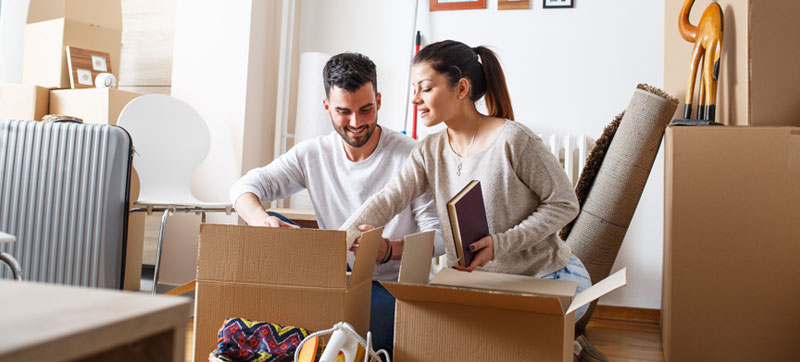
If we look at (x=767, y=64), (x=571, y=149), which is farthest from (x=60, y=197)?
(x=571, y=149)

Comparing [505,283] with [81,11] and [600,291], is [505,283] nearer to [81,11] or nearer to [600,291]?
[600,291]

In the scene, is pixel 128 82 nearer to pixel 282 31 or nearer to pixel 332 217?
pixel 282 31

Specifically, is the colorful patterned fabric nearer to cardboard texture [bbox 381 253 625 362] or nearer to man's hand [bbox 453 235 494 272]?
cardboard texture [bbox 381 253 625 362]

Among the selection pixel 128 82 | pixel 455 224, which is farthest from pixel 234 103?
pixel 455 224

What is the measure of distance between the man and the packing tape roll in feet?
3.98

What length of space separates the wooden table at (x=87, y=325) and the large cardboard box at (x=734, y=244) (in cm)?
134

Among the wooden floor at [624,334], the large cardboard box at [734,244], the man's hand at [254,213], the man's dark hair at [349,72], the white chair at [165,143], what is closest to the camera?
the large cardboard box at [734,244]

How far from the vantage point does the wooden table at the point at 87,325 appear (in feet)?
0.84

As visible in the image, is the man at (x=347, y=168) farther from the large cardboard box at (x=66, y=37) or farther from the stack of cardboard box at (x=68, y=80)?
the large cardboard box at (x=66, y=37)

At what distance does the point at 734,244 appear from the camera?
1.36m

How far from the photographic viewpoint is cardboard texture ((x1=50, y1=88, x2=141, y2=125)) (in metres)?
2.43

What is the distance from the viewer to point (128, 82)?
9.56 feet

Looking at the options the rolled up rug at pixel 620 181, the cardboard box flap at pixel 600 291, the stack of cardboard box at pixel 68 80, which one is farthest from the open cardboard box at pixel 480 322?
the stack of cardboard box at pixel 68 80

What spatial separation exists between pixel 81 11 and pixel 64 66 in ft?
0.86
